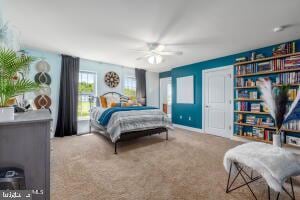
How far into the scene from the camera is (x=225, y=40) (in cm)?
319

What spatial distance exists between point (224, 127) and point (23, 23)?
5156 millimetres

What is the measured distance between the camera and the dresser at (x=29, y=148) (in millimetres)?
1059

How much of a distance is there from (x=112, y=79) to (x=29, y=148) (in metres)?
4.43

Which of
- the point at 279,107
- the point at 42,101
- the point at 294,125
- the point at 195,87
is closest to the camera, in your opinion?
the point at 279,107

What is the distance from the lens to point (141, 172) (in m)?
2.29

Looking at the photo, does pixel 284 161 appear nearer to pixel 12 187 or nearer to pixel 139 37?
pixel 12 187

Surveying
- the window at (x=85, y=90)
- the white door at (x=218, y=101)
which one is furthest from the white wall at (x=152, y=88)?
the white door at (x=218, y=101)

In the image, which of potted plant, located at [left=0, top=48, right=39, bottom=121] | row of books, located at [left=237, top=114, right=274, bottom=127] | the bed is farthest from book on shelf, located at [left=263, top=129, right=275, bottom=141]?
potted plant, located at [left=0, top=48, right=39, bottom=121]

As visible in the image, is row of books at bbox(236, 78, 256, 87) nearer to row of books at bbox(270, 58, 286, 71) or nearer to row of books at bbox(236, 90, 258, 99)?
row of books at bbox(236, 90, 258, 99)

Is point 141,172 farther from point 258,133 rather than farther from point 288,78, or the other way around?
point 288,78

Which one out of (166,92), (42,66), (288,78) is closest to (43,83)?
(42,66)

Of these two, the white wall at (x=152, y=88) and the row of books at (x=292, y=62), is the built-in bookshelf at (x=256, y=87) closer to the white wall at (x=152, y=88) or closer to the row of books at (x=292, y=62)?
the row of books at (x=292, y=62)

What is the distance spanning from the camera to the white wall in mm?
6652

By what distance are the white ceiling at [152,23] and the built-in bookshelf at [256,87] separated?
41cm
